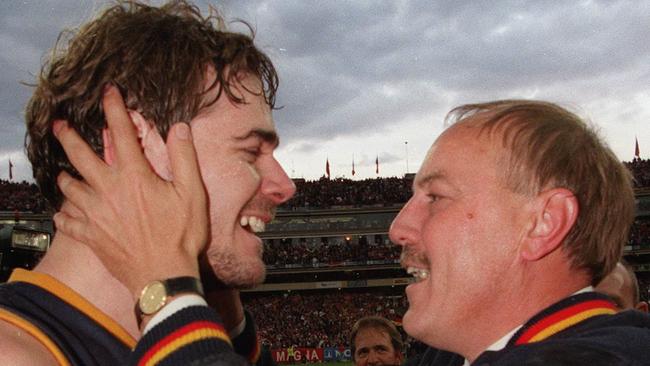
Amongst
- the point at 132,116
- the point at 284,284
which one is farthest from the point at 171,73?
the point at 284,284

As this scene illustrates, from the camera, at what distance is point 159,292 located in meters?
2.12

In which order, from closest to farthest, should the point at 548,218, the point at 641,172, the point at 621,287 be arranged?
the point at 548,218 < the point at 621,287 < the point at 641,172

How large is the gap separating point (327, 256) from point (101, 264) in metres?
55.9

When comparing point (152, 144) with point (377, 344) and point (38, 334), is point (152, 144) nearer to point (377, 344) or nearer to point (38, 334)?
point (38, 334)

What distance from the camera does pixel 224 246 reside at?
2.81 metres

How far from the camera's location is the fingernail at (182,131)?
2.62 metres

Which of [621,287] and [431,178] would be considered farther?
[621,287]

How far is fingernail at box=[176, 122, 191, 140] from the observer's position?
2623mm

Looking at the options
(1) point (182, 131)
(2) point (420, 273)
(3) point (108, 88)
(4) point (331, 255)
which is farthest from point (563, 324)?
(4) point (331, 255)

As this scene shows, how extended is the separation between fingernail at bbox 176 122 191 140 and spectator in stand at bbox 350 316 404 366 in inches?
274

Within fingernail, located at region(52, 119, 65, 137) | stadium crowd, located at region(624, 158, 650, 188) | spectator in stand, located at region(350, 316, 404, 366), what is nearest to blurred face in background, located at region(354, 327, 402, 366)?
spectator in stand, located at region(350, 316, 404, 366)

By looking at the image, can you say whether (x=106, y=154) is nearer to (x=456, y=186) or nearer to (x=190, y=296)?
(x=190, y=296)

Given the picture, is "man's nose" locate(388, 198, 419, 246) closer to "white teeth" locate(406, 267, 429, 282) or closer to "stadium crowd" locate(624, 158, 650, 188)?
"white teeth" locate(406, 267, 429, 282)

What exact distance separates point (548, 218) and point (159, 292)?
192 centimetres
